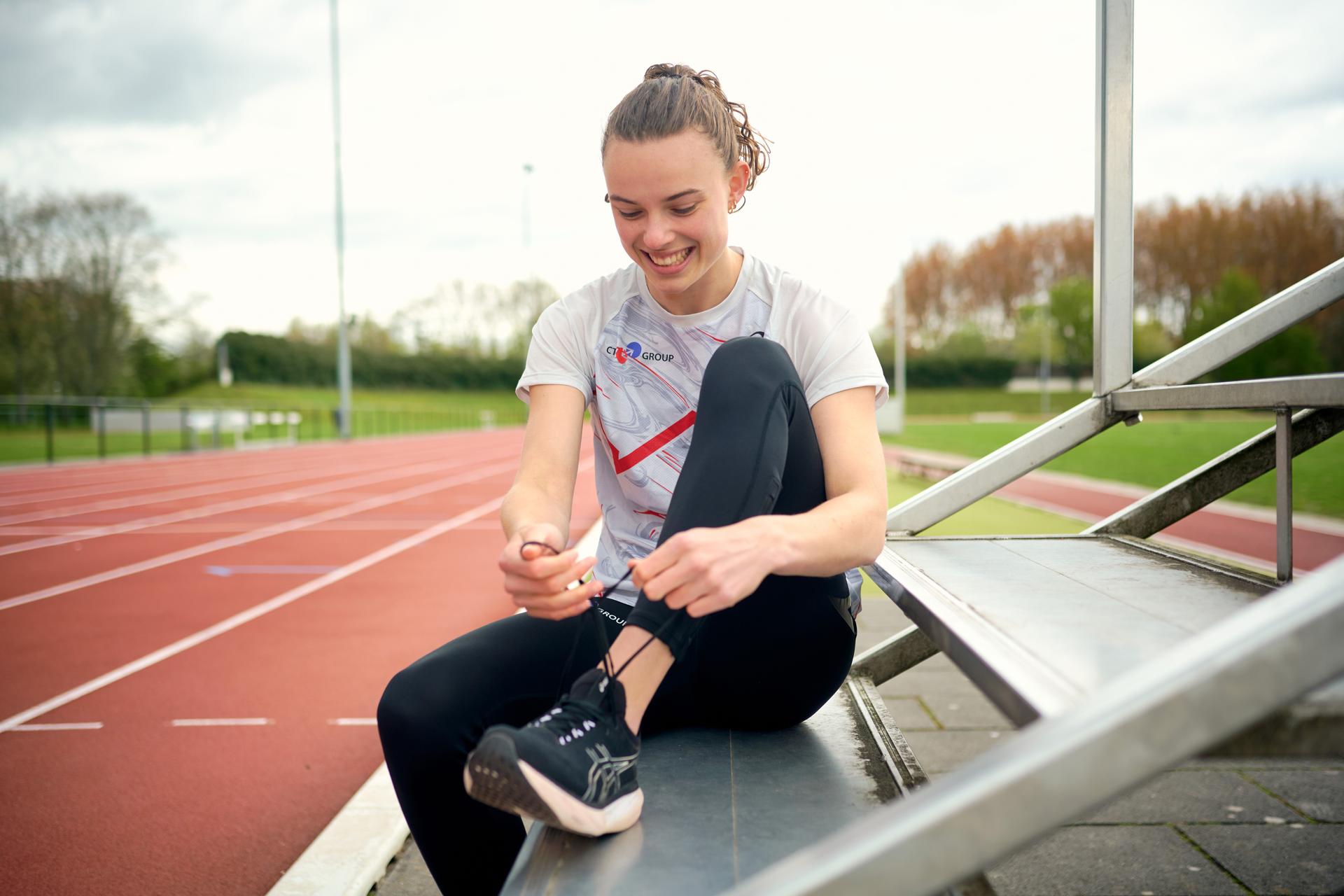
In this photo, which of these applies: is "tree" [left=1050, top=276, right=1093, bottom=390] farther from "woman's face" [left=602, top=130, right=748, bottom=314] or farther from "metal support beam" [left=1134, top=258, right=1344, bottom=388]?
"woman's face" [left=602, top=130, right=748, bottom=314]

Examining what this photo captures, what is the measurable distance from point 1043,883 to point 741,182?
1.54 metres

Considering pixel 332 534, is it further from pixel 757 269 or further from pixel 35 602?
pixel 757 269

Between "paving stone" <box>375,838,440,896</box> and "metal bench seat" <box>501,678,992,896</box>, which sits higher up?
"metal bench seat" <box>501,678,992,896</box>

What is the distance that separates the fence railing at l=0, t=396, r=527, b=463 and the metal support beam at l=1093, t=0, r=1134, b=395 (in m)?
15.9

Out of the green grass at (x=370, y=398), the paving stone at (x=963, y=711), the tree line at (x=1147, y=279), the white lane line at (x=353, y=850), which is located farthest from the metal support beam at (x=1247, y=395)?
the green grass at (x=370, y=398)

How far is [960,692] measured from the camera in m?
3.30

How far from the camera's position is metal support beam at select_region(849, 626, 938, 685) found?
6.93 ft

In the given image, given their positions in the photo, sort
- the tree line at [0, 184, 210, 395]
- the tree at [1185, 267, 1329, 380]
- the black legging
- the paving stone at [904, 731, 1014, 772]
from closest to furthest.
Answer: the black legging, the paving stone at [904, 731, 1014, 772], the tree line at [0, 184, 210, 395], the tree at [1185, 267, 1329, 380]

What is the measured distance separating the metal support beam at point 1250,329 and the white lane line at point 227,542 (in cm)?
476

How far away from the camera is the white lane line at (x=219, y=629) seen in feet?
10.6

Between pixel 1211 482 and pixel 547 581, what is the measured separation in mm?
1452

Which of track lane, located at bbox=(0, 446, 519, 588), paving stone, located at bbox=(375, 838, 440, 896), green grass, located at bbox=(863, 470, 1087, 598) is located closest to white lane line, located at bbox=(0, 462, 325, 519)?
track lane, located at bbox=(0, 446, 519, 588)

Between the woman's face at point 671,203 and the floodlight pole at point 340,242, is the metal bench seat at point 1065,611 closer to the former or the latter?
the woman's face at point 671,203

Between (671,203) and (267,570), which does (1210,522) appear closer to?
(267,570)
